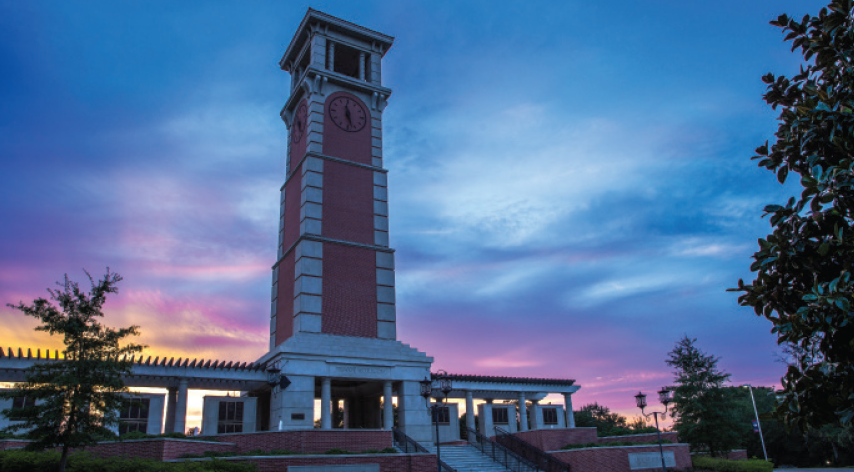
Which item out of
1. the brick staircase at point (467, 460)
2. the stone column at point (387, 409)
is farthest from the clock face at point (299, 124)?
the brick staircase at point (467, 460)

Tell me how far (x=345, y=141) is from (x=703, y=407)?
29.3 m

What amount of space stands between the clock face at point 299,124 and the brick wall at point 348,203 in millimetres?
5057

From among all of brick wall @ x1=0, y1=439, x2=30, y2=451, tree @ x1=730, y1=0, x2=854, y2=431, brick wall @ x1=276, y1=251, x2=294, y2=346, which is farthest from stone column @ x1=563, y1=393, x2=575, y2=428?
tree @ x1=730, y1=0, x2=854, y2=431

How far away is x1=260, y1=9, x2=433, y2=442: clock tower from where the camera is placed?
33344 millimetres

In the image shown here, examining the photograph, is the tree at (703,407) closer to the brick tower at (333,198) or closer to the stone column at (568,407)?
the stone column at (568,407)

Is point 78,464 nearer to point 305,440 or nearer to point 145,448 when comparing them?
point 145,448

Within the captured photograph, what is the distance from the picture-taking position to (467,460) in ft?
106

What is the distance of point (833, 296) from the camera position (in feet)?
23.0

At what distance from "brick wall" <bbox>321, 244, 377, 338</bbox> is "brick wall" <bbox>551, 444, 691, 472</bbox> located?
1395 centimetres

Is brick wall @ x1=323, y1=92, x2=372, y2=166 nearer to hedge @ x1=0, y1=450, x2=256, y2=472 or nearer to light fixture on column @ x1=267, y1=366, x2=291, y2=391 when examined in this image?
light fixture on column @ x1=267, y1=366, x2=291, y2=391

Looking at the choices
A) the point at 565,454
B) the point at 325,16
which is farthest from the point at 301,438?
the point at 325,16

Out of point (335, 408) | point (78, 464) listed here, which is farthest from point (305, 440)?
point (335, 408)

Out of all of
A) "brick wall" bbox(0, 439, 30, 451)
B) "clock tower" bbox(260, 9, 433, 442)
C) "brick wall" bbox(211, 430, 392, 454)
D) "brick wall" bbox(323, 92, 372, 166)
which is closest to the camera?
"brick wall" bbox(0, 439, 30, 451)

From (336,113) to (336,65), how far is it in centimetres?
1019
